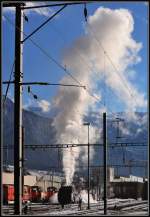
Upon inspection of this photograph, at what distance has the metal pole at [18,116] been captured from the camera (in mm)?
21000

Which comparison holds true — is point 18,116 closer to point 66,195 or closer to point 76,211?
point 76,211

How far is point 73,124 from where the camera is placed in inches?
5871

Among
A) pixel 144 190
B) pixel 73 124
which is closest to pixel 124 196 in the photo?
pixel 144 190

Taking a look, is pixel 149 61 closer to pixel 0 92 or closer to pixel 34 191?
pixel 0 92

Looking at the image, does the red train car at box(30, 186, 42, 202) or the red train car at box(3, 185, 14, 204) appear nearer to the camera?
the red train car at box(3, 185, 14, 204)

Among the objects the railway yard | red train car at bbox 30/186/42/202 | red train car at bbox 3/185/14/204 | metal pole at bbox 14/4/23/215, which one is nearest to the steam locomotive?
red train car at bbox 3/185/14/204

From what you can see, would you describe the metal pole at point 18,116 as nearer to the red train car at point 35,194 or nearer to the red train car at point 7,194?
the red train car at point 7,194

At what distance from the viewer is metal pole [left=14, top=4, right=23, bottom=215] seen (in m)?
21.0

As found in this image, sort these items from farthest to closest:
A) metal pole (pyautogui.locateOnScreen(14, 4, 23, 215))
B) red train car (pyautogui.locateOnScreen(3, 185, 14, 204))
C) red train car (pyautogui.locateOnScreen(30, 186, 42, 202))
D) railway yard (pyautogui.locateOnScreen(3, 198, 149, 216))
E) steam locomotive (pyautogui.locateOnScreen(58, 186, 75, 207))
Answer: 1. red train car (pyautogui.locateOnScreen(30, 186, 42, 202))
2. red train car (pyautogui.locateOnScreen(3, 185, 14, 204))
3. steam locomotive (pyautogui.locateOnScreen(58, 186, 75, 207))
4. railway yard (pyautogui.locateOnScreen(3, 198, 149, 216))
5. metal pole (pyautogui.locateOnScreen(14, 4, 23, 215))

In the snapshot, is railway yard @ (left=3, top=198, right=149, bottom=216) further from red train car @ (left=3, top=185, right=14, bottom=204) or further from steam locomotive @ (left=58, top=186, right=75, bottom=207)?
red train car @ (left=3, top=185, right=14, bottom=204)

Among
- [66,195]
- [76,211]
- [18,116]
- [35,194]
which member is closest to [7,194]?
[66,195]

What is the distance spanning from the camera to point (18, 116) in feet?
70.4

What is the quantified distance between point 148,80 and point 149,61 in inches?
21.6

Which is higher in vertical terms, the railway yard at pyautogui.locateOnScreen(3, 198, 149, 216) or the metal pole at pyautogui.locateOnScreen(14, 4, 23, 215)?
the metal pole at pyautogui.locateOnScreen(14, 4, 23, 215)
